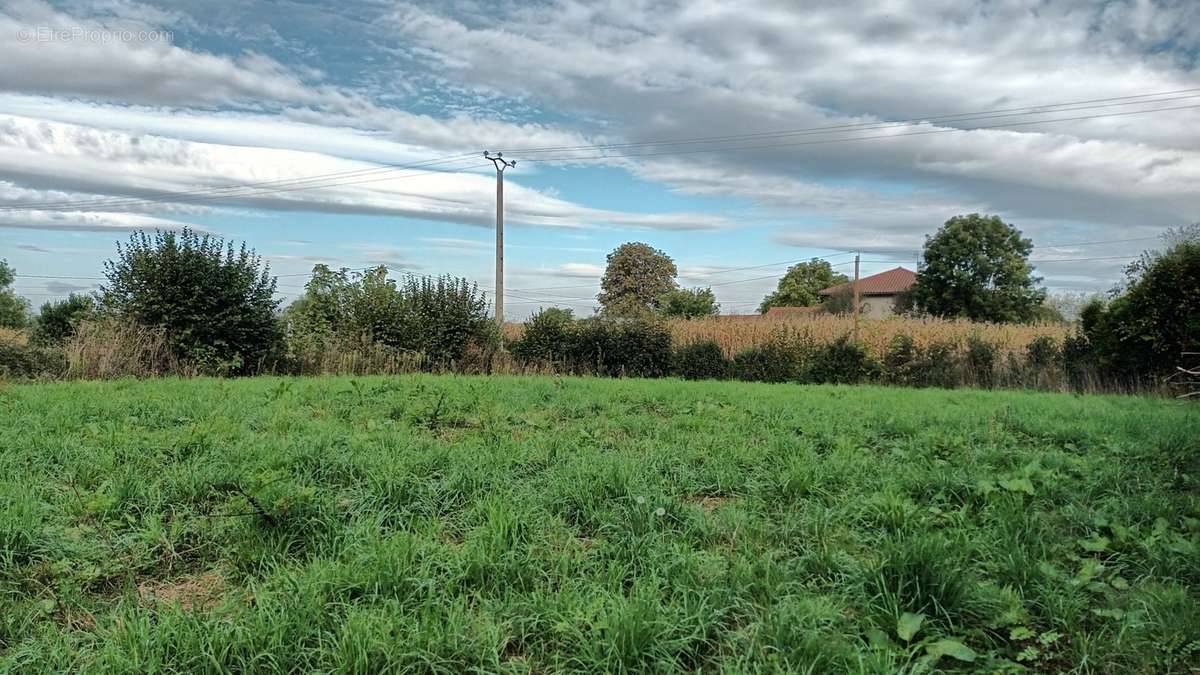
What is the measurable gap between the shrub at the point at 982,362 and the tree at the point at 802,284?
1661 inches

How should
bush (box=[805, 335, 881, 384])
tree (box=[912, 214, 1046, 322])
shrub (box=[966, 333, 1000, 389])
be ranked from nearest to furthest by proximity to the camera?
shrub (box=[966, 333, 1000, 389]), bush (box=[805, 335, 881, 384]), tree (box=[912, 214, 1046, 322])

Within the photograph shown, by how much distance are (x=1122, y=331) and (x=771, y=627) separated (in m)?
14.4

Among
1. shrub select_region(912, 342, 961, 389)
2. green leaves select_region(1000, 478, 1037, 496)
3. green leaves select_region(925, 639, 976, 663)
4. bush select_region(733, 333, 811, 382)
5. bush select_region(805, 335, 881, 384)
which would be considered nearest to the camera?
green leaves select_region(925, 639, 976, 663)

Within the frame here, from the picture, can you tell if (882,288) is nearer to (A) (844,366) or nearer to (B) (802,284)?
(B) (802,284)

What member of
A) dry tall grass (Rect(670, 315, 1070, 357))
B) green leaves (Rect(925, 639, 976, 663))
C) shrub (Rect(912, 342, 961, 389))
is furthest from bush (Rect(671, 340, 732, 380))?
green leaves (Rect(925, 639, 976, 663))

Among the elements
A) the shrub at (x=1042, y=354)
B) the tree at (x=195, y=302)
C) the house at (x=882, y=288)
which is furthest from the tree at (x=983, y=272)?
the tree at (x=195, y=302)

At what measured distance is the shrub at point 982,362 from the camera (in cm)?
1473

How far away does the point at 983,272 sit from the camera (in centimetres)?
4138

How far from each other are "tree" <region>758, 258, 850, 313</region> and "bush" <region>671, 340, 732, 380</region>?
136 feet

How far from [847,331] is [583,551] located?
1584cm

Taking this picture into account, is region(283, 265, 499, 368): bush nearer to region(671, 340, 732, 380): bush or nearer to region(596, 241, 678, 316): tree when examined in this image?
region(671, 340, 732, 380): bush

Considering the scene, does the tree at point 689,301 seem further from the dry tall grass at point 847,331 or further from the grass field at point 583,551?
the grass field at point 583,551

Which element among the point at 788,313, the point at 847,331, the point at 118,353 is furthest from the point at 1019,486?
the point at 788,313

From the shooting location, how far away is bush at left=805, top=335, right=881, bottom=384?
15.3m
